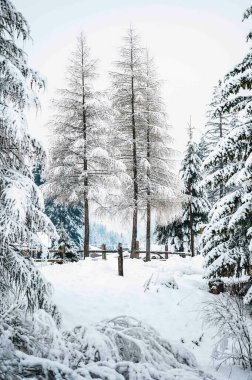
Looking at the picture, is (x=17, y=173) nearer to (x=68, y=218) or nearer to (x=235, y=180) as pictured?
(x=235, y=180)

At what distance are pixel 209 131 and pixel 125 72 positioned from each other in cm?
1007

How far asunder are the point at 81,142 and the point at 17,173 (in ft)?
39.8

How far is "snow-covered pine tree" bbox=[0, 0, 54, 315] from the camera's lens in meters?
4.89

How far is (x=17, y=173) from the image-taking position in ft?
17.5

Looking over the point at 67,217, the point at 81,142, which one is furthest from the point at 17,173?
the point at 67,217

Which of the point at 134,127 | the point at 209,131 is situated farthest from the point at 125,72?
the point at 209,131

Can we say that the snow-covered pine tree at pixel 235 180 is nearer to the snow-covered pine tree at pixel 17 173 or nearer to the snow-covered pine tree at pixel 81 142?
the snow-covered pine tree at pixel 17 173

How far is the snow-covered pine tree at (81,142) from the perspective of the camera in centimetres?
1753

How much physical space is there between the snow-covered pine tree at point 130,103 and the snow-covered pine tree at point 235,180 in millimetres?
10329

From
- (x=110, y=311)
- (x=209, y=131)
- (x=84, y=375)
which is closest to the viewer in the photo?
(x=84, y=375)

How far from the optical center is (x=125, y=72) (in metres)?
20.5

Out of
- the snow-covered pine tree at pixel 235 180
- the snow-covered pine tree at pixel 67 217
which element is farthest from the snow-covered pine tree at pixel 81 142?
the snow-covered pine tree at pixel 67 217

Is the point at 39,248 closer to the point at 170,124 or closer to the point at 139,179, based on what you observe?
the point at 139,179

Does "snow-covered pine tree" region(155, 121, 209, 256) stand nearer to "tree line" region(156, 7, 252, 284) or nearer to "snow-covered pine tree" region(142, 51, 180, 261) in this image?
"snow-covered pine tree" region(142, 51, 180, 261)
